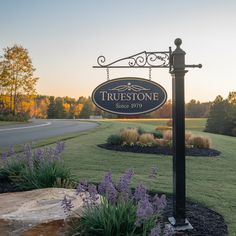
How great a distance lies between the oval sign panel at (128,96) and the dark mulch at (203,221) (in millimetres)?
1660

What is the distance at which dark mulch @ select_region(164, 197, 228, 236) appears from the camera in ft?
16.1

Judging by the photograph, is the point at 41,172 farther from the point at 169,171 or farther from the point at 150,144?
the point at 150,144

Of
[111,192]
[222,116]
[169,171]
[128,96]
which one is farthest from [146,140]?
[222,116]

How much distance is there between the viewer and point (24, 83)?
43438 mm

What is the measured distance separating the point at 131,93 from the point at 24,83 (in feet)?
131

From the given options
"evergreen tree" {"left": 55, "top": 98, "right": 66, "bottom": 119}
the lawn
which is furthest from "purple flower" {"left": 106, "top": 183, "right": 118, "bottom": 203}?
"evergreen tree" {"left": 55, "top": 98, "right": 66, "bottom": 119}

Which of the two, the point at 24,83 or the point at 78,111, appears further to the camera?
the point at 78,111

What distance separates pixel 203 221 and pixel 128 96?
2.04m

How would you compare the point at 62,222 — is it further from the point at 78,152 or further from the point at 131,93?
the point at 78,152

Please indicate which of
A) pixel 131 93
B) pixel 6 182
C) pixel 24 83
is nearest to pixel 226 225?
pixel 131 93

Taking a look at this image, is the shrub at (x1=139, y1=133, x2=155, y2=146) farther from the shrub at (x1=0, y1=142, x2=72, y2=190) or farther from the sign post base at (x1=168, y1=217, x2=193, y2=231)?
the sign post base at (x1=168, y1=217, x2=193, y2=231)

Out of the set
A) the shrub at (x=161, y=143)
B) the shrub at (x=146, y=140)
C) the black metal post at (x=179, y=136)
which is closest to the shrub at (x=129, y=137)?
the shrub at (x=146, y=140)

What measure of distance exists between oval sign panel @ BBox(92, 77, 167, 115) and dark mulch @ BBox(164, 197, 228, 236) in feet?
5.45

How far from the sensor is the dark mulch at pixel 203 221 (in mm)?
4910
